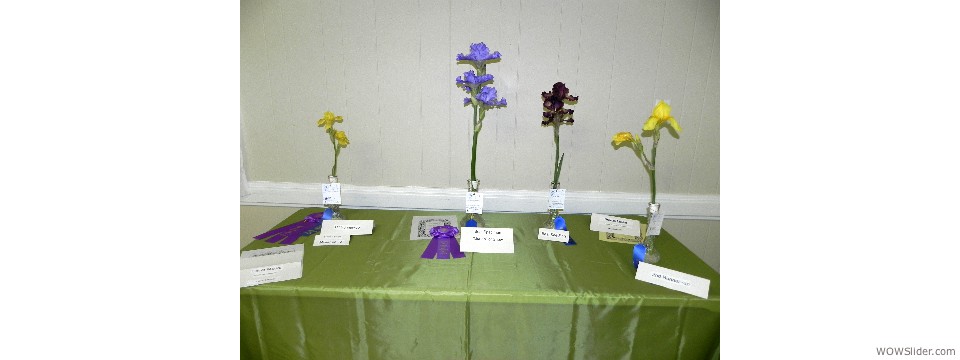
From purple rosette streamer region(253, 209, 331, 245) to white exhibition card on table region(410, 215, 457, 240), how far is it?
1.26 feet

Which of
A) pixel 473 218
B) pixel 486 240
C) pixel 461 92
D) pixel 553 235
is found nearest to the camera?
pixel 486 240

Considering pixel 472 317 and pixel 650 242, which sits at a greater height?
pixel 650 242

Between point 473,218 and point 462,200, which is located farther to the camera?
point 462,200

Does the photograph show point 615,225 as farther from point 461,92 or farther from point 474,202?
point 461,92

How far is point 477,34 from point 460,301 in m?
1.22

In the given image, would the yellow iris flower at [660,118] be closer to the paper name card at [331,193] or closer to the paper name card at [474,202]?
the paper name card at [474,202]

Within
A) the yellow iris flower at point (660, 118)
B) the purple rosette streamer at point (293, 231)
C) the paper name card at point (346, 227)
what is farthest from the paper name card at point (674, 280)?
the purple rosette streamer at point (293, 231)

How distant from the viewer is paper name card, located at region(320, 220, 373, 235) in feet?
4.58

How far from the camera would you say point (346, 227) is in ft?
4.68

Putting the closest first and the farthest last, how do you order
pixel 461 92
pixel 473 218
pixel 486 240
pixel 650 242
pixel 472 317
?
pixel 472 317 < pixel 650 242 < pixel 486 240 < pixel 473 218 < pixel 461 92

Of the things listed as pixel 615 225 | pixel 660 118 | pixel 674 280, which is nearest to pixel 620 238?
pixel 615 225

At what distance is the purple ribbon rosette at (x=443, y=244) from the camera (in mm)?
1270

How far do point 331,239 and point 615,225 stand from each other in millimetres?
1126

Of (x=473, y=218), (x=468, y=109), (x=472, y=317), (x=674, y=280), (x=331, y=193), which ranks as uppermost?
(x=468, y=109)
